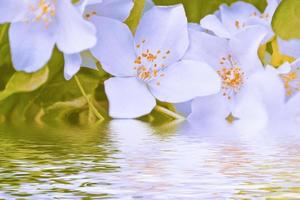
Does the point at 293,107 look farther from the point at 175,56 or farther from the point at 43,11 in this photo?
the point at 43,11

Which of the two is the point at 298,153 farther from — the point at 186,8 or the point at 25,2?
the point at 25,2

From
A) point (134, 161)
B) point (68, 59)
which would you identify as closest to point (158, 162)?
point (134, 161)

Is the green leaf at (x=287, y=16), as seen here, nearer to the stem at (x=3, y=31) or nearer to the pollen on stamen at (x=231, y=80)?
the pollen on stamen at (x=231, y=80)

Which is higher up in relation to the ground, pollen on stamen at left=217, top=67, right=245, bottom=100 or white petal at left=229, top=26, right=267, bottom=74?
white petal at left=229, top=26, right=267, bottom=74

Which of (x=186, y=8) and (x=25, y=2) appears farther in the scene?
(x=186, y=8)

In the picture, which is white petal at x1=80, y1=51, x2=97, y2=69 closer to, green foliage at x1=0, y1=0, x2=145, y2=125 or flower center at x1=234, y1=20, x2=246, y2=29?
green foliage at x1=0, y1=0, x2=145, y2=125

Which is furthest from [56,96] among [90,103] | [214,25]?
[214,25]

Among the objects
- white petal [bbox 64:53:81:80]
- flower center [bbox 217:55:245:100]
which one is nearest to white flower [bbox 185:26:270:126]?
flower center [bbox 217:55:245:100]
